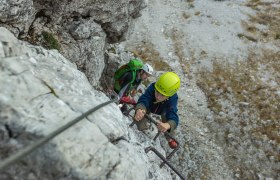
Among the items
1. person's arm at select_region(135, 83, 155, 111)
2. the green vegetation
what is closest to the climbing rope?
person's arm at select_region(135, 83, 155, 111)

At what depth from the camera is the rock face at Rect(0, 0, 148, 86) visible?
9.74 m

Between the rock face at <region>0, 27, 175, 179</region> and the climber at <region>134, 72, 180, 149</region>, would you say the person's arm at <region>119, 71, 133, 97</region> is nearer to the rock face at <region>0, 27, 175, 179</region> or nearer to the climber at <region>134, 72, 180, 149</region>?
the climber at <region>134, 72, 180, 149</region>

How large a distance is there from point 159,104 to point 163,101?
23cm

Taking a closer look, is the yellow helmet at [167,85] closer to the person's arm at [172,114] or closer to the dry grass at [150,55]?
the person's arm at [172,114]

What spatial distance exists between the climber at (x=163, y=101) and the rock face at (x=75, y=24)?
10.5ft

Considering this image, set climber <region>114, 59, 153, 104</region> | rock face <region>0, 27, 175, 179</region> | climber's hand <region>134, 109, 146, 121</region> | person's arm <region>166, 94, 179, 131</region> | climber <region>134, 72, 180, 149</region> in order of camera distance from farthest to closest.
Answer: climber <region>114, 59, 153, 104</region> < person's arm <region>166, 94, 179, 131</region> < climber <region>134, 72, 180, 149</region> < climber's hand <region>134, 109, 146, 121</region> < rock face <region>0, 27, 175, 179</region>

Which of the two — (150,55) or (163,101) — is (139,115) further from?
(150,55)

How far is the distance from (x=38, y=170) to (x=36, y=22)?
22.1 ft

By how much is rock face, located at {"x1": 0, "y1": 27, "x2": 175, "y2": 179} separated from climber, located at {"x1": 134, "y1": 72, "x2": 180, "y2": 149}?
9.65 ft

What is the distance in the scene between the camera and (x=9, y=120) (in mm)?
5660

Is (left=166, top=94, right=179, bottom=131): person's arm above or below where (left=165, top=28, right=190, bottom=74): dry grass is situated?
above

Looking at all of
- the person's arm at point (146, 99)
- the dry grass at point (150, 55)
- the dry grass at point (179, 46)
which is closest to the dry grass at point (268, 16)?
the dry grass at point (179, 46)

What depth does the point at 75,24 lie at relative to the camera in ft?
42.1

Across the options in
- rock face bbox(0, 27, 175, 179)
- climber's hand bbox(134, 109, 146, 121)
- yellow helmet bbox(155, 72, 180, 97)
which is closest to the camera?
rock face bbox(0, 27, 175, 179)
